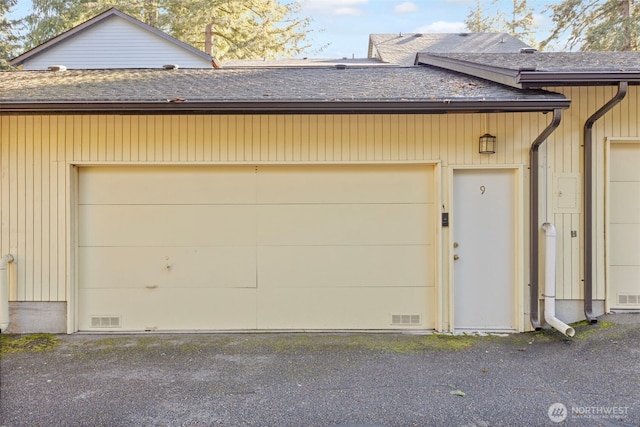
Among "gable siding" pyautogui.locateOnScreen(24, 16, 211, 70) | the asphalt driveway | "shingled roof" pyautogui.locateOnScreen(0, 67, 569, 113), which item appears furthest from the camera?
"gable siding" pyautogui.locateOnScreen(24, 16, 211, 70)

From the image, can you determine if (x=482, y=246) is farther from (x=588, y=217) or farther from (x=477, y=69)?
(x=477, y=69)

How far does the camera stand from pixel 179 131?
4.63 m

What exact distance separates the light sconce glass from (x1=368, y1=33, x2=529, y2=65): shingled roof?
671 centimetres

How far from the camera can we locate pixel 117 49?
34.2 feet

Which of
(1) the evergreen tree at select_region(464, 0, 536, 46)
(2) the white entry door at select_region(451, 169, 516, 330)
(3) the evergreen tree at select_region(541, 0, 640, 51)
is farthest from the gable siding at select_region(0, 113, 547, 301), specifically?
(1) the evergreen tree at select_region(464, 0, 536, 46)

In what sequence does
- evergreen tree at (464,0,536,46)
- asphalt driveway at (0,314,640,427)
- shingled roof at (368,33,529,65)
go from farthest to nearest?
evergreen tree at (464,0,536,46) < shingled roof at (368,33,529,65) < asphalt driveway at (0,314,640,427)

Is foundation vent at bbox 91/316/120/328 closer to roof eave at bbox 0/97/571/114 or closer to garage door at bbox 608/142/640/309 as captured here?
roof eave at bbox 0/97/571/114

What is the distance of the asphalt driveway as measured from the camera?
2.83 metres

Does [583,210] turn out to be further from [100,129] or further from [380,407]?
[100,129]

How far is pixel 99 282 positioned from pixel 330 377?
3.01 m

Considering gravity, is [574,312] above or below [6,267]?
below

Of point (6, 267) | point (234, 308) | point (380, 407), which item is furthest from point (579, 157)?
point (6, 267)

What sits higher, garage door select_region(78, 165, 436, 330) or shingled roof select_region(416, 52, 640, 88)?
shingled roof select_region(416, 52, 640, 88)

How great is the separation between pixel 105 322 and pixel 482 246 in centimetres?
446
